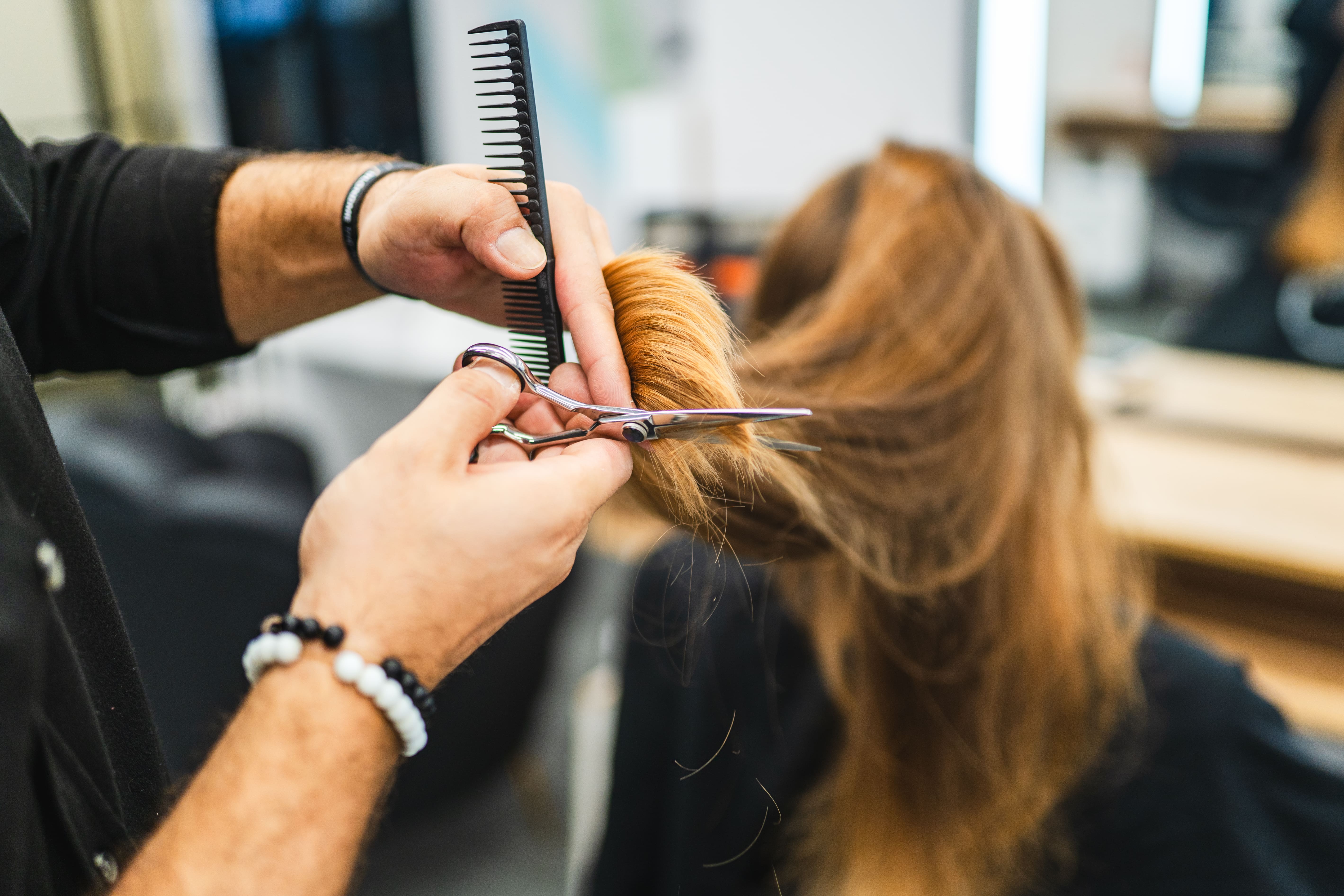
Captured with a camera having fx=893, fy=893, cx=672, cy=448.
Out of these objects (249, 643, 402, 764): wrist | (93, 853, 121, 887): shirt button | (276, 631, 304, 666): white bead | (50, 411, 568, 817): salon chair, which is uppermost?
(276, 631, 304, 666): white bead

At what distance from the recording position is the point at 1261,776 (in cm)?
84

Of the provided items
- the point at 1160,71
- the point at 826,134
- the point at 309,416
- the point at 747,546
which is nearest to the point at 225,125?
the point at 309,416

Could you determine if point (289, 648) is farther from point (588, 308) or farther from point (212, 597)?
point (212, 597)

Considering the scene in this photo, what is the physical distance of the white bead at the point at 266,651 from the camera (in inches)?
15.4

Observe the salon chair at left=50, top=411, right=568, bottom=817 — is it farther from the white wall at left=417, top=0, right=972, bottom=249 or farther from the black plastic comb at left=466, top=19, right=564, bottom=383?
the white wall at left=417, top=0, right=972, bottom=249

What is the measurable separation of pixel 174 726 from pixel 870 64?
1.83m

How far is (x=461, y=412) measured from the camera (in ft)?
1.42

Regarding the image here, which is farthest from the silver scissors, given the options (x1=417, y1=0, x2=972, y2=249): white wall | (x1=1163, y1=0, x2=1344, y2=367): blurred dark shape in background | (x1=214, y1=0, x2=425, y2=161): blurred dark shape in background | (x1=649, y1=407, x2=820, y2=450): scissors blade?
(x1=214, y1=0, x2=425, y2=161): blurred dark shape in background

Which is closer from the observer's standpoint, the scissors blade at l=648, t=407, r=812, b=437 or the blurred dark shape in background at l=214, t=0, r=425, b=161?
the scissors blade at l=648, t=407, r=812, b=437

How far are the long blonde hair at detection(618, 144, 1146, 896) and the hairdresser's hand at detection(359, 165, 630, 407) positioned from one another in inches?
12.1

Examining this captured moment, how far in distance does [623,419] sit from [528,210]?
0.13m

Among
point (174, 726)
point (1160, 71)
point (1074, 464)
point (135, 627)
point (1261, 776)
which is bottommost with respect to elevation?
point (174, 726)

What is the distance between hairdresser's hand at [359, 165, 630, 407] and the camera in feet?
1.65

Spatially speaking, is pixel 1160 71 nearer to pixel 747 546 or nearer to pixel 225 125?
pixel 747 546
